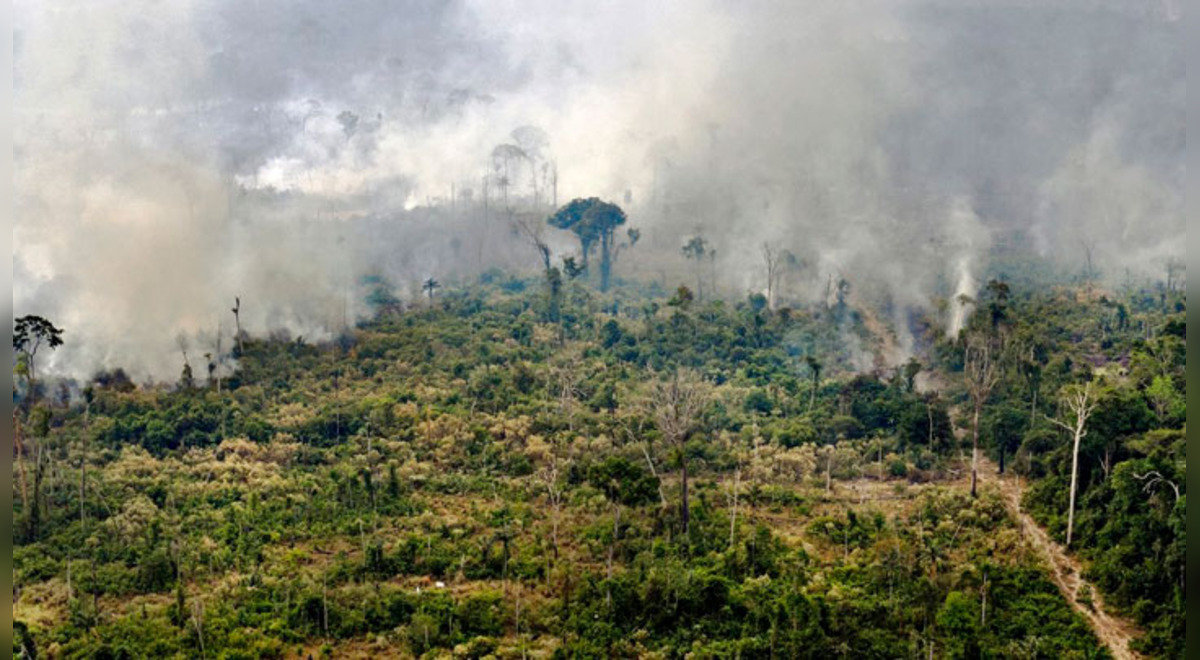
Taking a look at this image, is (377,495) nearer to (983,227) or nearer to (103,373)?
(103,373)

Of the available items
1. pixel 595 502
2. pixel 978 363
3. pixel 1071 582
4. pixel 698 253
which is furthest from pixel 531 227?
pixel 1071 582

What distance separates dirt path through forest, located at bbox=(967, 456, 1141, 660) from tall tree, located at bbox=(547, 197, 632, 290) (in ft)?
179

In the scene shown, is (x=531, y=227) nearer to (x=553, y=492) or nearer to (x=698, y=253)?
(x=698, y=253)

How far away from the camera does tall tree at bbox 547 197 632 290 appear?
86.4 metres

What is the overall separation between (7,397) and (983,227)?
95088 millimetres

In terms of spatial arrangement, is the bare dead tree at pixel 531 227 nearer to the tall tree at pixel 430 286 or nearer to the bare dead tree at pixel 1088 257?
the tall tree at pixel 430 286

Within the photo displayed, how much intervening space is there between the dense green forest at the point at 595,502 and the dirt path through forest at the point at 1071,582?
0.40m

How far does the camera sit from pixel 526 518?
34.2 metres

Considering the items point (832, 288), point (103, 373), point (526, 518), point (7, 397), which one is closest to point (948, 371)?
point (832, 288)

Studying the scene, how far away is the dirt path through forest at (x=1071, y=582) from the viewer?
966 inches

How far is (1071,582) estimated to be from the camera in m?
28.0

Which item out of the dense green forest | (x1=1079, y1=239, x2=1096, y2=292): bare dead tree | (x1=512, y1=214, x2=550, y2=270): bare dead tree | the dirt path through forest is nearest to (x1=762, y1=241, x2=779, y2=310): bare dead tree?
the dense green forest

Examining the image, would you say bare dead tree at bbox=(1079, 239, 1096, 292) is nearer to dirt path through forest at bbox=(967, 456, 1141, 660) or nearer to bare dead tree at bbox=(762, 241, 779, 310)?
bare dead tree at bbox=(762, 241, 779, 310)

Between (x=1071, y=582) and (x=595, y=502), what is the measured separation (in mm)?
17124
